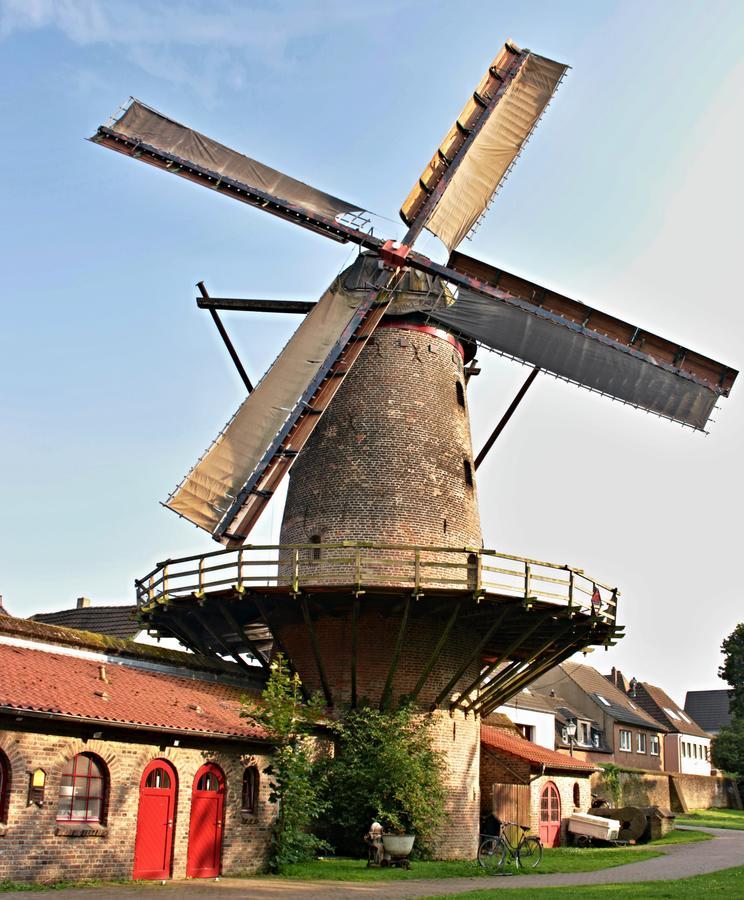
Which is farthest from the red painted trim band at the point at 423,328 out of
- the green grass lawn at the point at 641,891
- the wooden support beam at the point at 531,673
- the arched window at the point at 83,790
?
the green grass lawn at the point at 641,891

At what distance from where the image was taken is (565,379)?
75.6ft

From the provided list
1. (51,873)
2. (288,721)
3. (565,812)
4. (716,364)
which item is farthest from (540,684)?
(51,873)

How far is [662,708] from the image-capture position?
62.5 metres

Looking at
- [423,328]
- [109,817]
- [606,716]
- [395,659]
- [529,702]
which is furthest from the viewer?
[606,716]

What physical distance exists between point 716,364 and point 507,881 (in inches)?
464

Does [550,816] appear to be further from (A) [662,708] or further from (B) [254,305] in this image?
(A) [662,708]

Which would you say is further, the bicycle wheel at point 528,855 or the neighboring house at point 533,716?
the neighboring house at point 533,716

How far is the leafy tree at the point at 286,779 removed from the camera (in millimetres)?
18203

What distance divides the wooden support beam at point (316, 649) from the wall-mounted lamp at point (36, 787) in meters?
6.30

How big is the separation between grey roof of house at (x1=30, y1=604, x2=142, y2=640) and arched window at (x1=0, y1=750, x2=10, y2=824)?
51.1ft

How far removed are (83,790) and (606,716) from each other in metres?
37.9

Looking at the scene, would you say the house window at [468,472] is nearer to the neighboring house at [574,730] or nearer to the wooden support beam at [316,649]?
the wooden support beam at [316,649]

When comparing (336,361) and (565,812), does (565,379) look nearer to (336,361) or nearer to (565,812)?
(336,361)

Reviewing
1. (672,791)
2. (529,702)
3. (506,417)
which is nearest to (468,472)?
(506,417)
